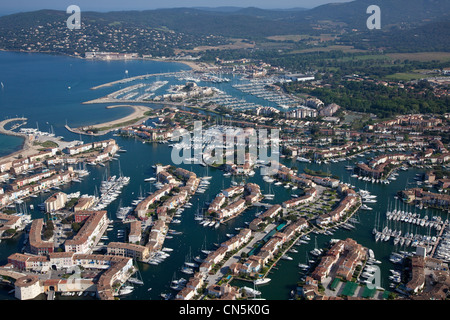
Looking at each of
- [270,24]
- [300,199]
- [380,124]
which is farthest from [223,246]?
[270,24]

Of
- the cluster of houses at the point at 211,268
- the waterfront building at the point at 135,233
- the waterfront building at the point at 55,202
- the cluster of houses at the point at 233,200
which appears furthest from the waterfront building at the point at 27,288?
the cluster of houses at the point at 233,200

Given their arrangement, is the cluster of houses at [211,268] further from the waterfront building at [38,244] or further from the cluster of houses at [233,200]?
the waterfront building at [38,244]

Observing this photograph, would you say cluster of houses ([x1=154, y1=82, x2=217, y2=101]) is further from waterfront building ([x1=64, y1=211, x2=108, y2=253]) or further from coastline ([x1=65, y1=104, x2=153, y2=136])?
waterfront building ([x1=64, y1=211, x2=108, y2=253])

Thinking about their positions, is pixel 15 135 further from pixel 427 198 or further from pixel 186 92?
pixel 427 198

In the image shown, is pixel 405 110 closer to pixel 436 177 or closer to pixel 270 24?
pixel 436 177

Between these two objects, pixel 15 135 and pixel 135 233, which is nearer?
pixel 135 233

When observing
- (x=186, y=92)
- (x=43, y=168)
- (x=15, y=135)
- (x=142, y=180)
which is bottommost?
(x=142, y=180)

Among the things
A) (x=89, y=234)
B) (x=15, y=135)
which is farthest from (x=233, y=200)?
(x=15, y=135)

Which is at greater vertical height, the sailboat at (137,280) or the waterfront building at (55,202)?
the waterfront building at (55,202)

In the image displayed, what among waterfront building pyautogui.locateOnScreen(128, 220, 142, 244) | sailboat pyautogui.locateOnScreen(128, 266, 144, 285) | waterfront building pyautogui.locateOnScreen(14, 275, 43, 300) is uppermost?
waterfront building pyautogui.locateOnScreen(128, 220, 142, 244)

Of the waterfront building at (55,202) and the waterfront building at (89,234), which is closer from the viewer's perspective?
the waterfront building at (89,234)

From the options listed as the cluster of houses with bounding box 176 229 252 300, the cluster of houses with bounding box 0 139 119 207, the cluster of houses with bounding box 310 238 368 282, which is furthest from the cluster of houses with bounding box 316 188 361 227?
the cluster of houses with bounding box 0 139 119 207
